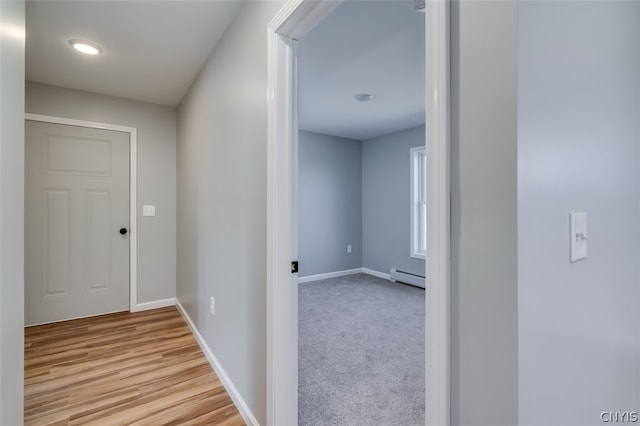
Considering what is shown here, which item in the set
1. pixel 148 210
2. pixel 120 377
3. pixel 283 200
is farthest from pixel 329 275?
pixel 283 200

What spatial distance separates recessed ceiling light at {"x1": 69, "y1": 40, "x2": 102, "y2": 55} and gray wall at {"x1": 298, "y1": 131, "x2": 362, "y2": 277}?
8.95 feet

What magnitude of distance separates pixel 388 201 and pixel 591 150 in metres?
4.07

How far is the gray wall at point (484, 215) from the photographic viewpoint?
559 millimetres

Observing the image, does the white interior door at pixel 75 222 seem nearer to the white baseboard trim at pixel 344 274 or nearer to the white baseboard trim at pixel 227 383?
the white baseboard trim at pixel 227 383

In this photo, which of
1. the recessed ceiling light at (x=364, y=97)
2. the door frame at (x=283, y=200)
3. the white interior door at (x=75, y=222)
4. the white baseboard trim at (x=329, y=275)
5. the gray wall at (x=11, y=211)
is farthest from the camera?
the white baseboard trim at (x=329, y=275)

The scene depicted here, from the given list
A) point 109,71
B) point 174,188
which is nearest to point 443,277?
point 109,71

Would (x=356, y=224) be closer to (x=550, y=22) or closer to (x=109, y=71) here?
(x=109, y=71)

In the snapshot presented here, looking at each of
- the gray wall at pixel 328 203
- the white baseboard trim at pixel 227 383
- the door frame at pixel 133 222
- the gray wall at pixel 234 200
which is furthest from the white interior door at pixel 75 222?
the gray wall at pixel 328 203

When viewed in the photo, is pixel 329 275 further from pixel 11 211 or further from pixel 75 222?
pixel 11 211

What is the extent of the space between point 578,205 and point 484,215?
29 centimetres

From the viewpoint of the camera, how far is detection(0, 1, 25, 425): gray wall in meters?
1.14

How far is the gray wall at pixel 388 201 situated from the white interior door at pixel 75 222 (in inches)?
137

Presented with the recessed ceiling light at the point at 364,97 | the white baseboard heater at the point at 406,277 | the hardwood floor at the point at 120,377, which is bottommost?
the hardwood floor at the point at 120,377

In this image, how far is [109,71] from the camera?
8.36 feet
